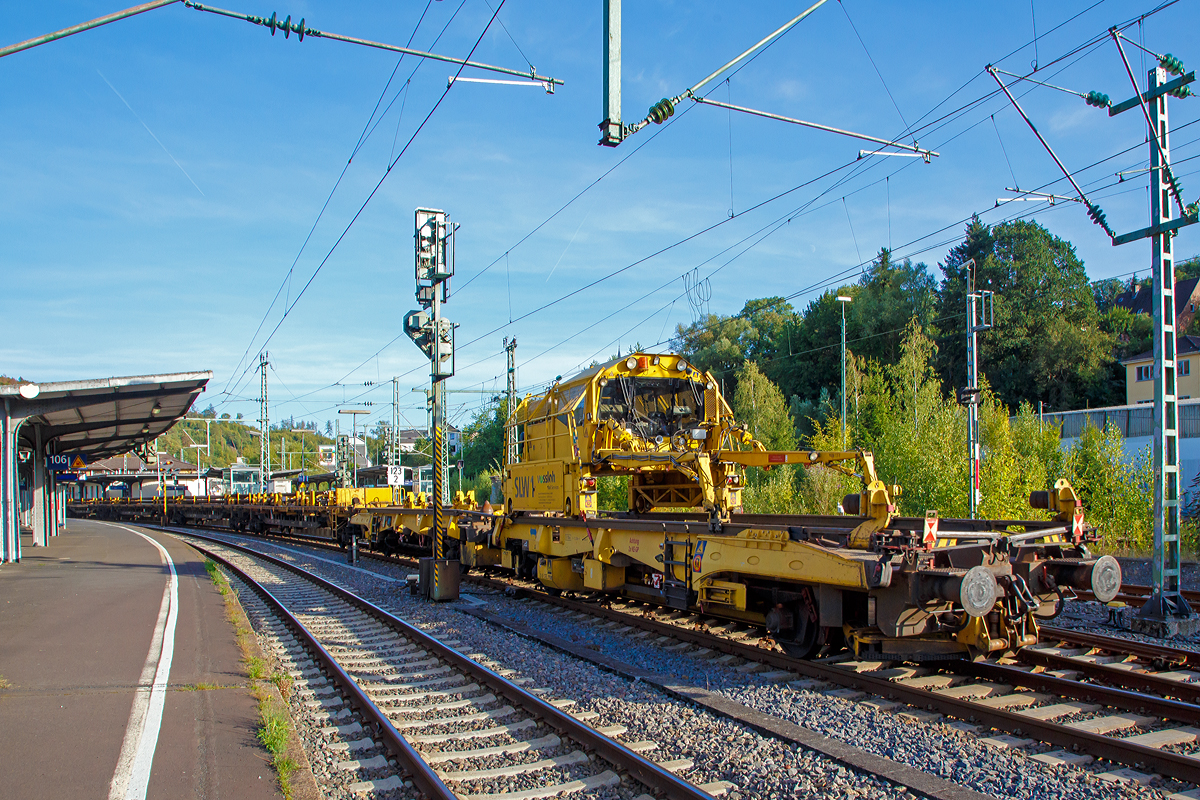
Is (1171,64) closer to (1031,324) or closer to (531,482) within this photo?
(531,482)

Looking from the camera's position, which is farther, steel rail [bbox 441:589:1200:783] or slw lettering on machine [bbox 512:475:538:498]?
slw lettering on machine [bbox 512:475:538:498]

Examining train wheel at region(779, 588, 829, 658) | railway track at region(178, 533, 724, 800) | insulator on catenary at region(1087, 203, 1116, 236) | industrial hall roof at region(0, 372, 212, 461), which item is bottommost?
railway track at region(178, 533, 724, 800)

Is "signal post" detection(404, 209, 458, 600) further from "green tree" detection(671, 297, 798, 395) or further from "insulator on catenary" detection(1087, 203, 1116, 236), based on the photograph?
"green tree" detection(671, 297, 798, 395)

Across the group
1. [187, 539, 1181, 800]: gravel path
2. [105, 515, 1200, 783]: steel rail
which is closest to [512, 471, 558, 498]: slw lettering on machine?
[187, 539, 1181, 800]: gravel path

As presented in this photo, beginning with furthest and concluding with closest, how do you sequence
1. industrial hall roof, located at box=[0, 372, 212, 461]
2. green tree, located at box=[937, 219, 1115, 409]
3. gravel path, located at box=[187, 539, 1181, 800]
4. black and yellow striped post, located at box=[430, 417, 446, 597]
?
green tree, located at box=[937, 219, 1115, 409]
industrial hall roof, located at box=[0, 372, 212, 461]
black and yellow striped post, located at box=[430, 417, 446, 597]
gravel path, located at box=[187, 539, 1181, 800]

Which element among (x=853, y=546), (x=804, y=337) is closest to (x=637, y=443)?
(x=853, y=546)

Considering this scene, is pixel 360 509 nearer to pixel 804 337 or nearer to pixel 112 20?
pixel 112 20

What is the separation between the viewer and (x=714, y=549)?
8.02 meters

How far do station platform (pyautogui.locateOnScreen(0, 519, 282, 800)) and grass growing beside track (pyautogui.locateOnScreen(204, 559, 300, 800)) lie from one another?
75 mm

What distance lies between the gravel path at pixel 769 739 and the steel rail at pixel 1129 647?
3419 millimetres

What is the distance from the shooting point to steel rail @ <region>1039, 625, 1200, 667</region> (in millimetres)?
7547

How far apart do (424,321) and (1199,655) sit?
11.6m

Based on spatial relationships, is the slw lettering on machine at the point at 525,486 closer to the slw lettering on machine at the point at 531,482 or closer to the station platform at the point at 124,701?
the slw lettering on machine at the point at 531,482

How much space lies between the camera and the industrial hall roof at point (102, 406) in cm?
1925
